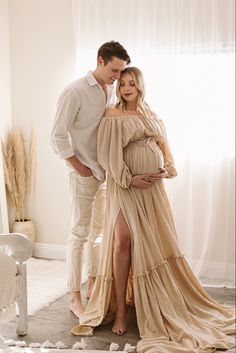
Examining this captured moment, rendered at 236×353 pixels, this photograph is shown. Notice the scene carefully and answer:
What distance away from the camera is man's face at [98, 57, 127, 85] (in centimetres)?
293

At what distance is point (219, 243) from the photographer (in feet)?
12.5

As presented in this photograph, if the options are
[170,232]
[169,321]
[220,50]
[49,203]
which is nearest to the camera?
[169,321]

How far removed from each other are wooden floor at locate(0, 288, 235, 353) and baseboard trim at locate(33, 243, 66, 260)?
1033 millimetres

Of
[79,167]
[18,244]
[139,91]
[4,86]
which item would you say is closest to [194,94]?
[139,91]

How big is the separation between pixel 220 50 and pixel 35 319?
212 centimetres

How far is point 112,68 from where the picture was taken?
9.62 feet

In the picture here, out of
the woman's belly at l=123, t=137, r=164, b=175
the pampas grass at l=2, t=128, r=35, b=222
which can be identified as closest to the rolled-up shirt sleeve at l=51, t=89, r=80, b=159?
the woman's belly at l=123, t=137, r=164, b=175

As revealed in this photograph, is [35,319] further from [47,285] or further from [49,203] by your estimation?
[49,203]

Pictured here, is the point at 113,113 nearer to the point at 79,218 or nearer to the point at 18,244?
the point at 79,218

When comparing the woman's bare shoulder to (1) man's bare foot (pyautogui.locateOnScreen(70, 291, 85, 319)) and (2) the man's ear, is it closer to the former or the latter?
(2) the man's ear

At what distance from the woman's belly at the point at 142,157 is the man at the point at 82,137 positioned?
0.85 feet

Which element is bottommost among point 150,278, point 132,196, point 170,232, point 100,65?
point 150,278

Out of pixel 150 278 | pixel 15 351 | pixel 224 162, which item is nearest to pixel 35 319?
pixel 15 351

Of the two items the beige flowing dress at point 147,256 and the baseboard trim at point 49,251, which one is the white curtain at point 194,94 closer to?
the beige flowing dress at point 147,256
